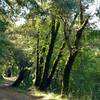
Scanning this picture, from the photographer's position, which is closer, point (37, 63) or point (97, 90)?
point (37, 63)

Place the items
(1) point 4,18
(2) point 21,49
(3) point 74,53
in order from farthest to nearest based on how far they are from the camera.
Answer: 1. (2) point 21,49
2. (3) point 74,53
3. (1) point 4,18

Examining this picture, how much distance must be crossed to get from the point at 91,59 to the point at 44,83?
90.2 feet

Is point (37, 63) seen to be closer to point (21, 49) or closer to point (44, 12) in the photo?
point (21, 49)

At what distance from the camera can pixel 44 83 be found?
34406mm

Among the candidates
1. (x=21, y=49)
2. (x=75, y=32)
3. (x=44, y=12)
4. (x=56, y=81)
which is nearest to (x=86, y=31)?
(x=75, y=32)

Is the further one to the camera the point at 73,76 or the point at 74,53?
the point at 73,76

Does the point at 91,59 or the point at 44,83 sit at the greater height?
the point at 91,59

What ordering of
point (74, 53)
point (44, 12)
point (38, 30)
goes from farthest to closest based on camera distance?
point (38, 30), point (74, 53), point (44, 12)

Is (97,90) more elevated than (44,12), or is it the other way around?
(44,12)

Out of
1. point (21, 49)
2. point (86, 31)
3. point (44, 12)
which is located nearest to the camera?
point (44, 12)

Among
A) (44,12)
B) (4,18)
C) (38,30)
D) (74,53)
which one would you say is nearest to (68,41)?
(74,53)

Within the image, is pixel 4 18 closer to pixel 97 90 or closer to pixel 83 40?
pixel 83 40

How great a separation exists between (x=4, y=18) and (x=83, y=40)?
1085cm

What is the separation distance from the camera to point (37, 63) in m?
38.6
